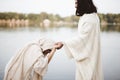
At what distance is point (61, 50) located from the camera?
5.54 meters

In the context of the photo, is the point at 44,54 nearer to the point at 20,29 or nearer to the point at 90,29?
the point at 90,29

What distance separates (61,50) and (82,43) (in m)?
1.67

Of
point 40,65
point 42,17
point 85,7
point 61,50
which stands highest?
point 85,7

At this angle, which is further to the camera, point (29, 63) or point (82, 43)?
point (82, 43)

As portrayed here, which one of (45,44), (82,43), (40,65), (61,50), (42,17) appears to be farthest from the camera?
(42,17)

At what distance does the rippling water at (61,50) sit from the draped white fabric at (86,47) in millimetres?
1622

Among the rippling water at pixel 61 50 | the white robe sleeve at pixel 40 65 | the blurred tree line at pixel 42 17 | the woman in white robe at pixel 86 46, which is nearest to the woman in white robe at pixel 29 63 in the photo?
the white robe sleeve at pixel 40 65

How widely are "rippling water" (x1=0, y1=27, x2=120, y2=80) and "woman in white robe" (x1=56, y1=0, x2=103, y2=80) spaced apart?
1.61 metres

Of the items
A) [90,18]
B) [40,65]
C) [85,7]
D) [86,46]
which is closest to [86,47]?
[86,46]

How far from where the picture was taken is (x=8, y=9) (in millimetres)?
5645

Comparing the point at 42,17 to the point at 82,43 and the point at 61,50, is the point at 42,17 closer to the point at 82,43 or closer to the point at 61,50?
the point at 61,50

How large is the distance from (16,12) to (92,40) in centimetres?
210

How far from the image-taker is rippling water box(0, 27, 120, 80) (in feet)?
18.1

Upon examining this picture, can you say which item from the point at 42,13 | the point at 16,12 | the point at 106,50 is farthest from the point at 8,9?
the point at 106,50
